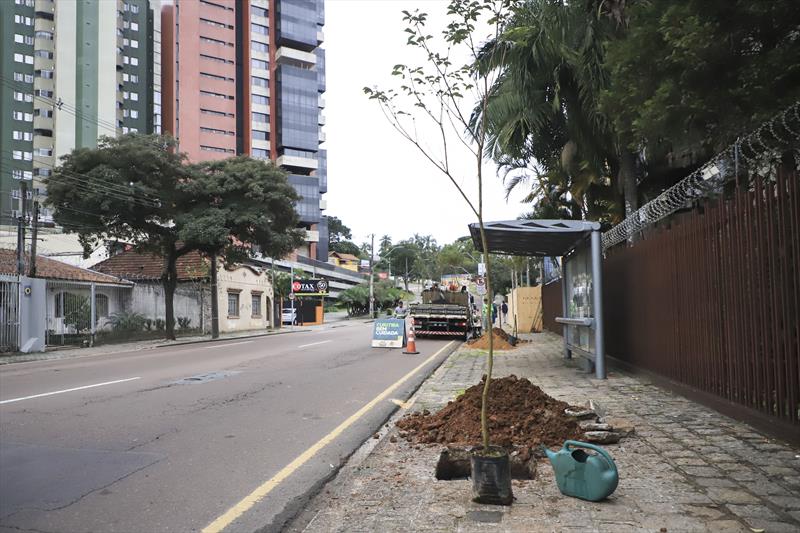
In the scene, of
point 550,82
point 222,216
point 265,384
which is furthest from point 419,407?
point 222,216

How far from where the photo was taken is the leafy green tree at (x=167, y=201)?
23.4 m

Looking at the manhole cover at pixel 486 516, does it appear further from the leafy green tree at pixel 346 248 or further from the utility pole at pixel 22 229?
the leafy green tree at pixel 346 248

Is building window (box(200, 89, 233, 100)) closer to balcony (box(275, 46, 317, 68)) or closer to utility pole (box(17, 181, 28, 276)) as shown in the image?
balcony (box(275, 46, 317, 68))

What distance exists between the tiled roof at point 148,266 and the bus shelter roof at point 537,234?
75.9 ft

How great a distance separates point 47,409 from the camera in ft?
26.3

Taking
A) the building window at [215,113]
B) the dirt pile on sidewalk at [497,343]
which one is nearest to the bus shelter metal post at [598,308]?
the dirt pile on sidewalk at [497,343]

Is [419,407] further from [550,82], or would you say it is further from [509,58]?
[550,82]

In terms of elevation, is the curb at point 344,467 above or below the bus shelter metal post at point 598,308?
below

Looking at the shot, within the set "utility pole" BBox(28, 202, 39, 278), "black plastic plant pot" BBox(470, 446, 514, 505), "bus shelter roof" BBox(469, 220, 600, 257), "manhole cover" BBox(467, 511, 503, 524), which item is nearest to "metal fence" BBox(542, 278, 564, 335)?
"bus shelter roof" BBox(469, 220, 600, 257)

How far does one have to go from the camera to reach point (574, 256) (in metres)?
12.5

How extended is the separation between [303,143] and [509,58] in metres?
77.3

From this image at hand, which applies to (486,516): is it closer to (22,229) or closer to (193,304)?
(22,229)

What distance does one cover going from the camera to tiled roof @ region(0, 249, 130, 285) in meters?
23.7

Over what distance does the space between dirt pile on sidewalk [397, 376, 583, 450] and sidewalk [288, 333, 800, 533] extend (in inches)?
12.0
